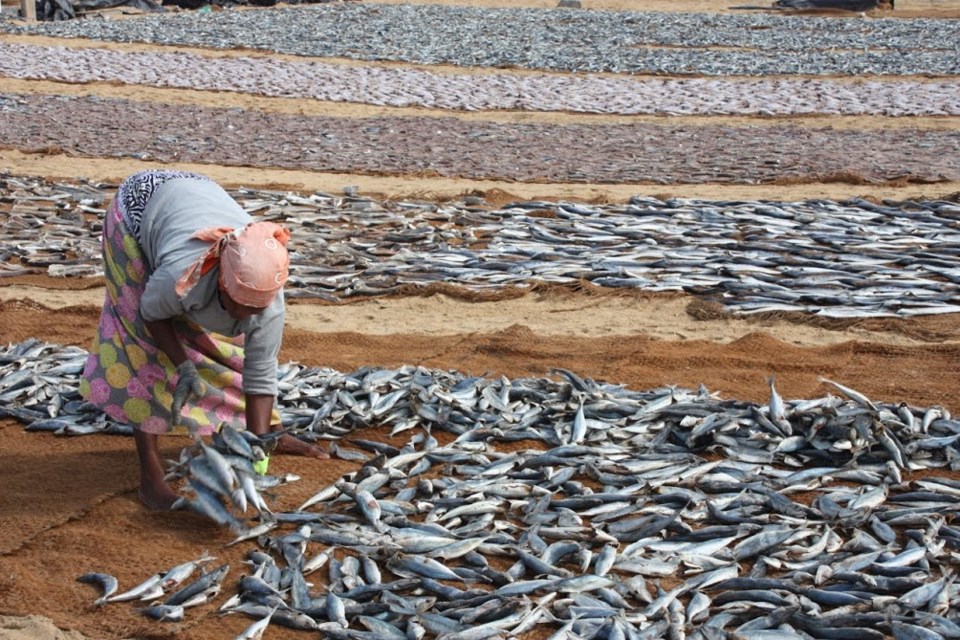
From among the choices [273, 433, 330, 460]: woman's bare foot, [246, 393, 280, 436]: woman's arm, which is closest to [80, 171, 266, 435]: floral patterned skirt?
[246, 393, 280, 436]: woman's arm

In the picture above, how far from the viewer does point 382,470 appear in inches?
199

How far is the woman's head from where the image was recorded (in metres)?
4.06

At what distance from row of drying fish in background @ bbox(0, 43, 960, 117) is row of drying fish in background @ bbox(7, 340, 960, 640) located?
11.3m

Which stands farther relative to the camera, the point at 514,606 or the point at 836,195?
the point at 836,195

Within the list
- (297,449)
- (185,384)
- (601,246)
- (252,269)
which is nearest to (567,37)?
(601,246)

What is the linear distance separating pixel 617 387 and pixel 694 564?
1.67 metres

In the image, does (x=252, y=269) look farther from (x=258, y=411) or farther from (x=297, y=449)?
(x=297, y=449)

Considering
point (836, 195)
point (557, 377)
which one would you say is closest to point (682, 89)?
point (836, 195)

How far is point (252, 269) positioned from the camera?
4.06 metres

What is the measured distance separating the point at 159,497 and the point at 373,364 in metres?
2.18

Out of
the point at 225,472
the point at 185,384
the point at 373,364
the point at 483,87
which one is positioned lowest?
the point at 373,364

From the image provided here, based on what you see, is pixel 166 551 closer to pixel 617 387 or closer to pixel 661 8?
pixel 617 387

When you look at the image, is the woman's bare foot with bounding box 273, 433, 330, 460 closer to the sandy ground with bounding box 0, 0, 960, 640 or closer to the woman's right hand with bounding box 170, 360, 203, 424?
the sandy ground with bounding box 0, 0, 960, 640

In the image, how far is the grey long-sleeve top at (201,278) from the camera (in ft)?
13.8
